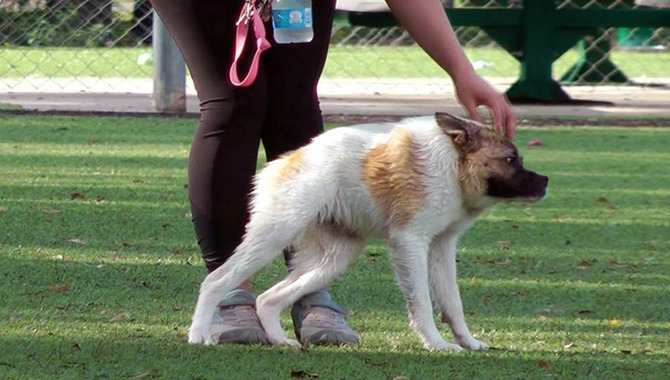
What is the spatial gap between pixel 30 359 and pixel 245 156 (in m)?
0.85

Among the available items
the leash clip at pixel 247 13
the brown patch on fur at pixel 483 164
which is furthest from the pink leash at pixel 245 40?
the brown patch on fur at pixel 483 164

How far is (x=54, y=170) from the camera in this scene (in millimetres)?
7645

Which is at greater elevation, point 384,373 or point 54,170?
point 384,373

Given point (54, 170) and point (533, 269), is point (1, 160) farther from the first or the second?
point (533, 269)

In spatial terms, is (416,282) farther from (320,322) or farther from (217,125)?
(217,125)

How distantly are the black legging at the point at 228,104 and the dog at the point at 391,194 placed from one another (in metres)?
0.11

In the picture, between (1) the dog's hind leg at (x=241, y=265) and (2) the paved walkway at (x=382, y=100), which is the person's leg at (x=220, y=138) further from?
(2) the paved walkway at (x=382, y=100)

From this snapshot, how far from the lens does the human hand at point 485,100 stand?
157 inches

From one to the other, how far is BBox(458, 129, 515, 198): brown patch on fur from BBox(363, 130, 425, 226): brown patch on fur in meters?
0.13

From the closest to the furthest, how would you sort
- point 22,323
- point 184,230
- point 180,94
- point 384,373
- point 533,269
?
point 384,373 → point 22,323 → point 533,269 → point 184,230 → point 180,94

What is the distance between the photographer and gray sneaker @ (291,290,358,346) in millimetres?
4035

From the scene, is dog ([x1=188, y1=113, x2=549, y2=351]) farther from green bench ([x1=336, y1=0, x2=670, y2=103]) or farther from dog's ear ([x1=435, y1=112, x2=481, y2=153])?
green bench ([x1=336, y1=0, x2=670, y2=103])

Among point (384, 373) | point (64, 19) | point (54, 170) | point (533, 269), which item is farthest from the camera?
point (64, 19)

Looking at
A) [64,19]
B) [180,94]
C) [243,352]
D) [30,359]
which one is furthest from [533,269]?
[64,19]
